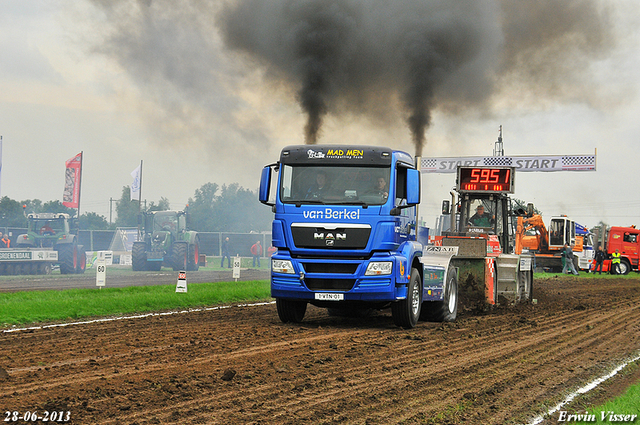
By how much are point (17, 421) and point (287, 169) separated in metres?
7.31

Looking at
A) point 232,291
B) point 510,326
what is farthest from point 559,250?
point 510,326

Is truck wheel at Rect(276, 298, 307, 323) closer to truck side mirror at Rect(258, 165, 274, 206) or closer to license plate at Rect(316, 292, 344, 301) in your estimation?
license plate at Rect(316, 292, 344, 301)

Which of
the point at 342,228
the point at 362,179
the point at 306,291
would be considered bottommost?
the point at 306,291

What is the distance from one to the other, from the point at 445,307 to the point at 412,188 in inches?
121

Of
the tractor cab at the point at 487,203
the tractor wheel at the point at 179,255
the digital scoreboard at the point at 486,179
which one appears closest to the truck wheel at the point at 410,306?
the tractor cab at the point at 487,203

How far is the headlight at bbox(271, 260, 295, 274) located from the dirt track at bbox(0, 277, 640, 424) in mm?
965

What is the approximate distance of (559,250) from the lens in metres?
41.1

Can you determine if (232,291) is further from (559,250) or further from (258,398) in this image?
(559,250)

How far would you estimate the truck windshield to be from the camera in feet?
38.2

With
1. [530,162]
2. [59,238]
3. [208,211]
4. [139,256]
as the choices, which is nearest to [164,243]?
[139,256]

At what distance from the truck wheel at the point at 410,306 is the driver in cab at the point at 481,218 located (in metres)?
6.90

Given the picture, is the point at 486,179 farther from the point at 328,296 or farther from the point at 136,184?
the point at 136,184

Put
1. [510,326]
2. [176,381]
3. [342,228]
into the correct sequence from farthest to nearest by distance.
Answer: [510,326], [342,228], [176,381]

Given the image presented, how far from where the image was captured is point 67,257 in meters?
31.9
